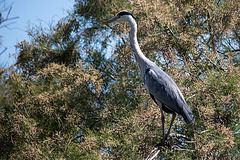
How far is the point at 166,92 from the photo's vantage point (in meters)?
4.18

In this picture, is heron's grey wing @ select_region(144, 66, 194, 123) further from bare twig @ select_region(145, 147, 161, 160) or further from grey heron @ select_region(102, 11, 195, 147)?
bare twig @ select_region(145, 147, 161, 160)

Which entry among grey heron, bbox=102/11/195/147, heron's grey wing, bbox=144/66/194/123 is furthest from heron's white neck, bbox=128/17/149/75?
heron's grey wing, bbox=144/66/194/123

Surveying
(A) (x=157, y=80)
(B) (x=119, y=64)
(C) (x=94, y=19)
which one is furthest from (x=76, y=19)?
(A) (x=157, y=80)

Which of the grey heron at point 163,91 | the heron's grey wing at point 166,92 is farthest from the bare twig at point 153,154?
the heron's grey wing at point 166,92

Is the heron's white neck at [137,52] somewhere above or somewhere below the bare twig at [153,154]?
above

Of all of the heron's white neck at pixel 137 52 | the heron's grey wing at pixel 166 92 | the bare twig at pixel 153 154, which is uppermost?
the heron's white neck at pixel 137 52

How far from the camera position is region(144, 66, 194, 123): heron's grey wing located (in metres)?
4.00

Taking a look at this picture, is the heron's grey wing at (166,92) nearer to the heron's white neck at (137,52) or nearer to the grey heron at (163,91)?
the grey heron at (163,91)

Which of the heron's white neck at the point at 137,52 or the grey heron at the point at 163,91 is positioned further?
the heron's white neck at the point at 137,52

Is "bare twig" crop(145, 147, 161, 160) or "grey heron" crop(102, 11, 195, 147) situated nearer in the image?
"bare twig" crop(145, 147, 161, 160)

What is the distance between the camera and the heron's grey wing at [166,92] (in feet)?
13.1

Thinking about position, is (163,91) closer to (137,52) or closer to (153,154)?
(137,52)

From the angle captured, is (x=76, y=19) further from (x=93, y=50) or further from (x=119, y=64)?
(x=119, y=64)

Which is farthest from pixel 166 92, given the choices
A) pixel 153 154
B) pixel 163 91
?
pixel 153 154
